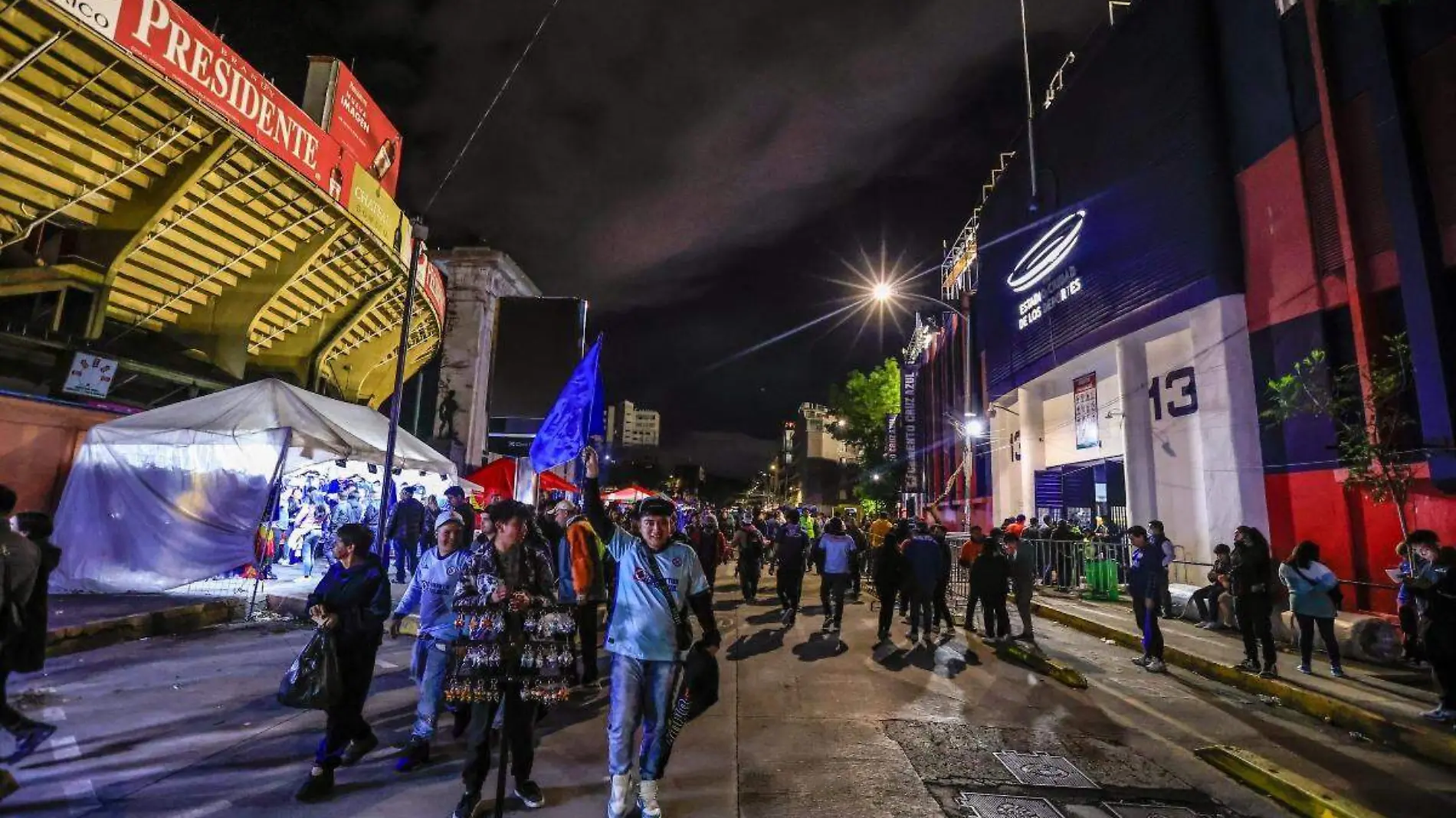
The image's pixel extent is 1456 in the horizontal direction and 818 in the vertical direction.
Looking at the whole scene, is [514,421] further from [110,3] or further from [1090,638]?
[1090,638]

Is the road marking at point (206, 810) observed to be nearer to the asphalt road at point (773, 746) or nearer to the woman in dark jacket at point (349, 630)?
the asphalt road at point (773, 746)

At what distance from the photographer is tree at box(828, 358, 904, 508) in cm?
4572

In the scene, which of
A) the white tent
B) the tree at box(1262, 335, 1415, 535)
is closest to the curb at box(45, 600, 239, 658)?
the white tent

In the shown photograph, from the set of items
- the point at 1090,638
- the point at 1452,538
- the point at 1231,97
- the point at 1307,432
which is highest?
the point at 1231,97

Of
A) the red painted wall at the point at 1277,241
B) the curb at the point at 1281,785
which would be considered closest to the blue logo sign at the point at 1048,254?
the red painted wall at the point at 1277,241

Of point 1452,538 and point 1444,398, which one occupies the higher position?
point 1444,398

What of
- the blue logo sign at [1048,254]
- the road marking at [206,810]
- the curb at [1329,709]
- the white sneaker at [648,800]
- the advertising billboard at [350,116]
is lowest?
the curb at [1329,709]

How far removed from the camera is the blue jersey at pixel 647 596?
12.8ft

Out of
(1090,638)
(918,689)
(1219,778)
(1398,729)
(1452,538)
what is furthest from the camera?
(1090,638)

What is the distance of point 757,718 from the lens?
19.9ft

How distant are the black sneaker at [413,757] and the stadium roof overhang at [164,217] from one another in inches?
480

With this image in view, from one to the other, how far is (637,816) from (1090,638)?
996 centimetres

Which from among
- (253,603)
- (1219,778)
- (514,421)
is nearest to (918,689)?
(1219,778)

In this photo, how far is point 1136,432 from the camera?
17.9m
